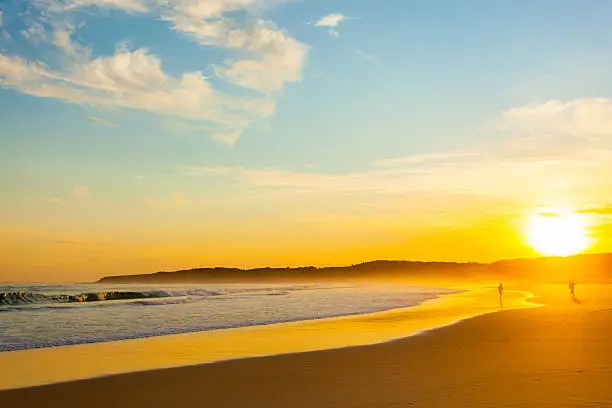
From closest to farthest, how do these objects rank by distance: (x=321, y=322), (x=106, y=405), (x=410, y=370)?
(x=106, y=405) → (x=410, y=370) → (x=321, y=322)

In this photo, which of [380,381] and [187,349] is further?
[187,349]

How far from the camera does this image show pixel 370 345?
16891mm

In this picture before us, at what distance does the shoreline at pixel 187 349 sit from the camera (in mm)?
13267

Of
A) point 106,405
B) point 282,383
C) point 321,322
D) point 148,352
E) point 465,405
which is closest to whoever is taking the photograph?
point 465,405

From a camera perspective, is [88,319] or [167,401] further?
[88,319]

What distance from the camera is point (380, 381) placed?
36.5ft

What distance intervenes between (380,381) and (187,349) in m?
7.57

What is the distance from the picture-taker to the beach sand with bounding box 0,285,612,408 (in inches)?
375

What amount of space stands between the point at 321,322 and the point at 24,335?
11.5 metres

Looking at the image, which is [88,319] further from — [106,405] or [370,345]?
[106,405]

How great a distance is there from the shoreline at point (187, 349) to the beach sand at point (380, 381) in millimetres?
962

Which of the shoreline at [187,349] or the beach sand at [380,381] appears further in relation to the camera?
the shoreline at [187,349]

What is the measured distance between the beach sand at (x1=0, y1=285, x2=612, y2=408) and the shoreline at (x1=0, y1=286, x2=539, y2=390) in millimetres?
962

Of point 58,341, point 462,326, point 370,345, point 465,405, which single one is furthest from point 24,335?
Answer: point 465,405
